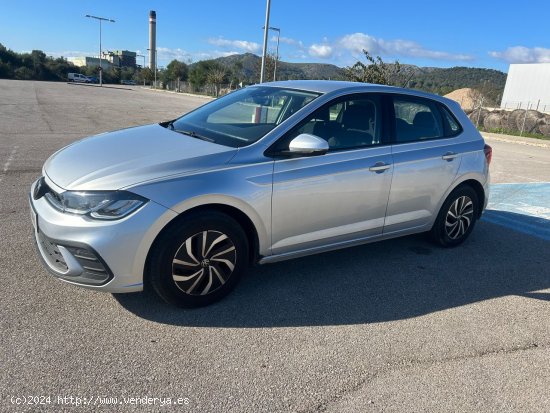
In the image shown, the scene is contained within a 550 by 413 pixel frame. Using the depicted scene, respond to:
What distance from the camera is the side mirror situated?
3.52 metres

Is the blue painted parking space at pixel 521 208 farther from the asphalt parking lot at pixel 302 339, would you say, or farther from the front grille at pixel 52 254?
the front grille at pixel 52 254

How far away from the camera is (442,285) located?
427 centimetres

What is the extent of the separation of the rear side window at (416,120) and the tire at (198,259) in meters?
2.01

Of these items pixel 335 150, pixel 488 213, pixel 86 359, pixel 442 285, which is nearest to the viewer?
pixel 86 359

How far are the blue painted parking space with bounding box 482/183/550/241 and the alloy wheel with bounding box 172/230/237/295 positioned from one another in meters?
4.48

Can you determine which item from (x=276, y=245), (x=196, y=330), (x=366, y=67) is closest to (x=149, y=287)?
(x=196, y=330)

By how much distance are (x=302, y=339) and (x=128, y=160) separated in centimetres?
179

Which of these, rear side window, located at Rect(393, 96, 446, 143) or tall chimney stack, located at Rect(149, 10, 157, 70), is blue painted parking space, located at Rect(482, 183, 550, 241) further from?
tall chimney stack, located at Rect(149, 10, 157, 70)

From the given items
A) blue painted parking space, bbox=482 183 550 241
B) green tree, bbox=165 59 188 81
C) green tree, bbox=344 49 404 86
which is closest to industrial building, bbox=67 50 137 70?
green tree, bbox=165 59 188 81

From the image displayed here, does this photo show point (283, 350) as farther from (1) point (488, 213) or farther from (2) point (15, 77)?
(2) point (15, 77)

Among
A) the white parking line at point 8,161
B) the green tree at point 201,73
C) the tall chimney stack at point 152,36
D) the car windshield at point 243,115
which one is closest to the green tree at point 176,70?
the green tree at point 201,73

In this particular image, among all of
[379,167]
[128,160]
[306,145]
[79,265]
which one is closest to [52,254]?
[79,265]

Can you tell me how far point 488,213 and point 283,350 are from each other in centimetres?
496

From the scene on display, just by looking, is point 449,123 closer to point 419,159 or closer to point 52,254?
point 419,159
